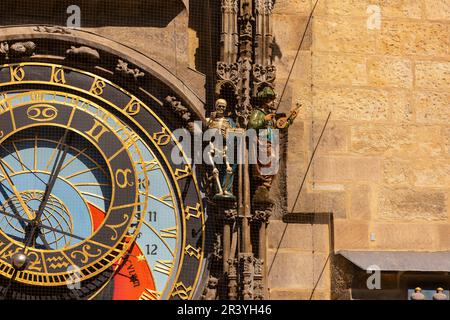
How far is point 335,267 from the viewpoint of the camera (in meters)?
10.2

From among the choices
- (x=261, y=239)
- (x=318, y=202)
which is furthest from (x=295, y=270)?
(x=318, y=202)

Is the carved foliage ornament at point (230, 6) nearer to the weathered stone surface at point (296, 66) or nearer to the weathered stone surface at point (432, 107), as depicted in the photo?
the weathered stone surface at point (296, 66)

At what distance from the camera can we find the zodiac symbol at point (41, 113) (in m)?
9.98

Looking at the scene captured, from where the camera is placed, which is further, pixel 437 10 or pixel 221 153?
pixel 437 10

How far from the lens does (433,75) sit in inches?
416

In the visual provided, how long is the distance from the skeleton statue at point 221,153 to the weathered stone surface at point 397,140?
82 centimetres

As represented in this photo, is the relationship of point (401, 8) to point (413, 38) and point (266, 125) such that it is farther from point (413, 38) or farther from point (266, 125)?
point (266, 125)

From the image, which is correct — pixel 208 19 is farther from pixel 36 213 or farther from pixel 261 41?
pixel 36 213

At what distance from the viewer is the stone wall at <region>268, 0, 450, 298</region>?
10.3m

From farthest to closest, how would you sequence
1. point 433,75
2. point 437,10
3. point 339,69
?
1. point 437,10
2. point 433,75
3. point 339,69

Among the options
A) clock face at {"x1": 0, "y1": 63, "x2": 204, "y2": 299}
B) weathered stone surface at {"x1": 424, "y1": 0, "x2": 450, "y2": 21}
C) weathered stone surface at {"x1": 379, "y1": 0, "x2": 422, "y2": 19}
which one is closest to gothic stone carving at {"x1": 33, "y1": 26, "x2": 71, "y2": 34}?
clock face at {"x1": 0, "y1": 63, "x2": 204, "y2": 299}

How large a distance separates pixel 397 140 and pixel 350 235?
2.16 ft

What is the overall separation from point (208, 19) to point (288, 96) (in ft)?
2.15
